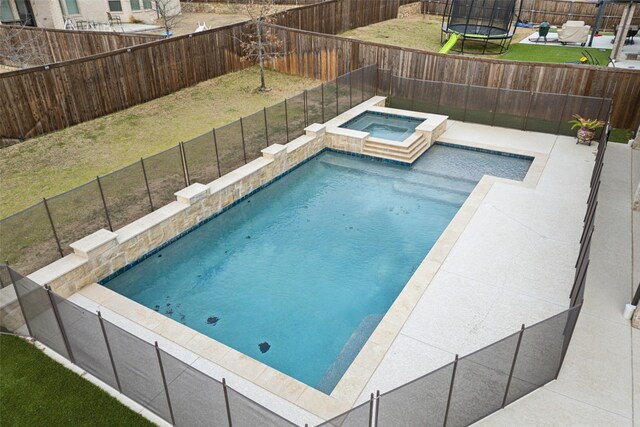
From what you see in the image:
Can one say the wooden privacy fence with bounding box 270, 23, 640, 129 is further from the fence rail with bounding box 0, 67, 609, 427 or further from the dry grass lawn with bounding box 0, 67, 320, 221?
the fence rail with bounding box 0, 67, 609, 427

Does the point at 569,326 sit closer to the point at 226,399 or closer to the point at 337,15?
the point at 226,399

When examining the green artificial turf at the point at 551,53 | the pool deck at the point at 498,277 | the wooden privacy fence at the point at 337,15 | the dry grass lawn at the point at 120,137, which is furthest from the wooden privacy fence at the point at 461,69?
the green artificial turf at the point at 551,53

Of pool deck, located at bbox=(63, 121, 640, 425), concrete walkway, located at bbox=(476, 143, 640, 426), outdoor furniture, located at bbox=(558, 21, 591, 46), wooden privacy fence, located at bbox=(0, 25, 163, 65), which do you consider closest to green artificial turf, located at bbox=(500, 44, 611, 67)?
outdoor furniture, located at bbox=(558, 21, 591, 46)

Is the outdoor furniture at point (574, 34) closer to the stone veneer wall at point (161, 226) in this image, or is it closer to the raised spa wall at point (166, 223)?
the raised spa wall at point (166, 223)

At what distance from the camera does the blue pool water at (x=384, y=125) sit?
2067 cm

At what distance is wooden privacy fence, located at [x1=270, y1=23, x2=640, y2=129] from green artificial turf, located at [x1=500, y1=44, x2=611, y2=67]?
9171 mm

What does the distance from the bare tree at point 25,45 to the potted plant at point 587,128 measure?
28.1 meters

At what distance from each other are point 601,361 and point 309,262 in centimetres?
722

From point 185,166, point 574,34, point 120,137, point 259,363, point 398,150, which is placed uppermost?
point 574,34

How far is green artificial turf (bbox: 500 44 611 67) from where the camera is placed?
1129 inches

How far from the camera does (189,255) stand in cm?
1366

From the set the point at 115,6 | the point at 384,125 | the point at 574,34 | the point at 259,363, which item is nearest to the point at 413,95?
the point at 384,125

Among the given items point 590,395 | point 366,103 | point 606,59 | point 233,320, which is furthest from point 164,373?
point 606,59

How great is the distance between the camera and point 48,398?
27.4ft
